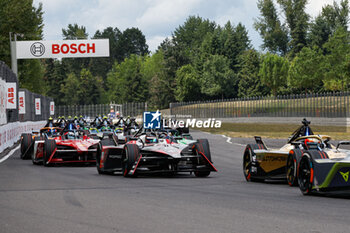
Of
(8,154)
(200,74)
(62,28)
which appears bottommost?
(8,154)

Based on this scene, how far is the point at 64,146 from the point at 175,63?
90147mm

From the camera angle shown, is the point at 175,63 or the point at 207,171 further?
the point at 175,63

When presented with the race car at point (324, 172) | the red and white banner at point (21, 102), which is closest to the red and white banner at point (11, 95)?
the red and white banner at point (21, 102)

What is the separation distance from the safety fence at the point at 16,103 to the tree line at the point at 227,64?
10.9 meters

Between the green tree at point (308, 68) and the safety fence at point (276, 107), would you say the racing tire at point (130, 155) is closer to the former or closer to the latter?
the safety fence at point (276, 107)

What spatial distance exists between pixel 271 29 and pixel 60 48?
72.3 meters

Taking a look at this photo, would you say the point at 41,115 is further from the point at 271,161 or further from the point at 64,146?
the point at 271,161

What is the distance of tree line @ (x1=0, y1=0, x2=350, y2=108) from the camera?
7769 centimetres

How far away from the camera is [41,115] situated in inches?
2002

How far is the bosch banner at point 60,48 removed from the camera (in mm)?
46969

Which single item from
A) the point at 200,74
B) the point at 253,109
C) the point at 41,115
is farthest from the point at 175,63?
the point at 41,115

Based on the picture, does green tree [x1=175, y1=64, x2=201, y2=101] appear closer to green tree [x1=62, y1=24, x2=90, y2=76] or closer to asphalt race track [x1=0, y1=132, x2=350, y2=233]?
green tree [x1=62, y1=24, x2=90, y2=76]

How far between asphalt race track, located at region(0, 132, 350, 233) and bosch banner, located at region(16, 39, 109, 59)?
35273 mm

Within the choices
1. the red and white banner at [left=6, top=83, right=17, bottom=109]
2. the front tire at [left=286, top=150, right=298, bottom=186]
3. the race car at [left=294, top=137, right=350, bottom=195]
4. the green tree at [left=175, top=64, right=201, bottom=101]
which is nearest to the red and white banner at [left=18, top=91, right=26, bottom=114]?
the red and white banner at [left=6, top=83, right=17, bottom=109]
